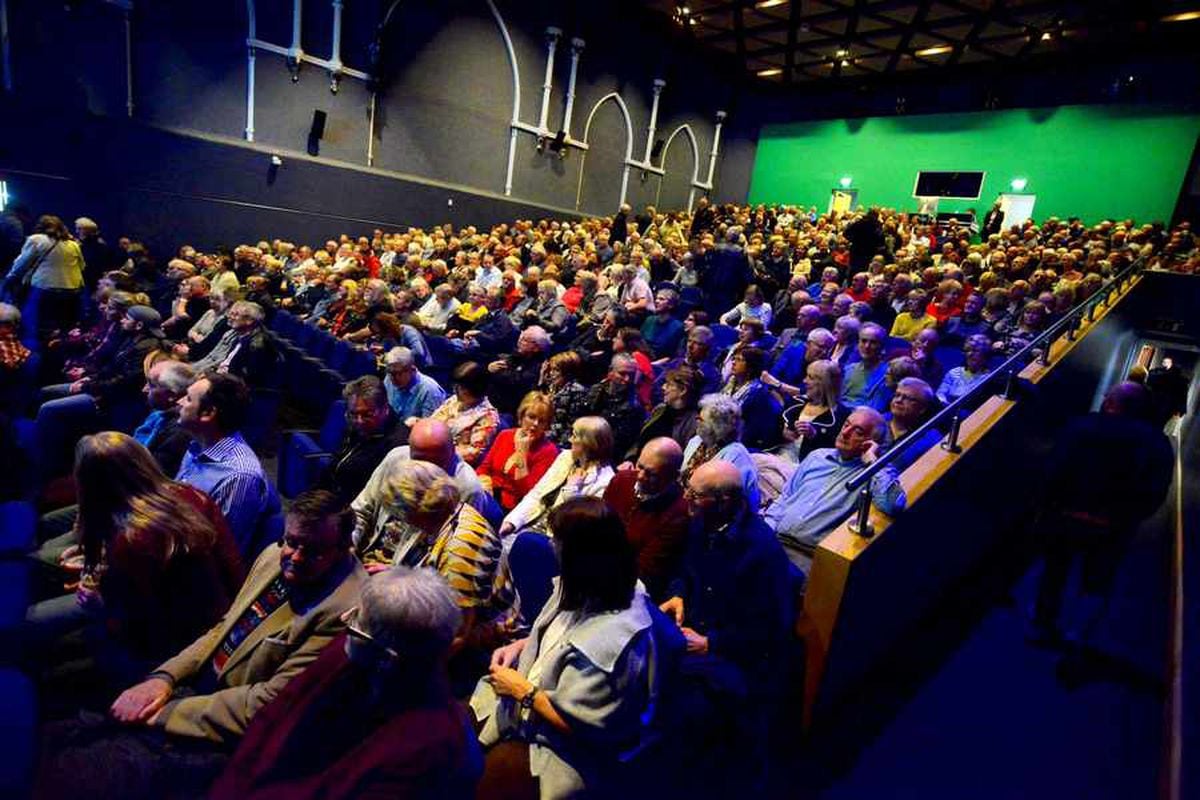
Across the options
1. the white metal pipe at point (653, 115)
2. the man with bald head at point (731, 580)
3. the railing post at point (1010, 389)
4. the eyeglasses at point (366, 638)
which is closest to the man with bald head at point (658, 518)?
the man with bald head at point (731, 580)

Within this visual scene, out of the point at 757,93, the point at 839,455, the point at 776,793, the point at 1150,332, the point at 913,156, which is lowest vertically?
the point at 776,793

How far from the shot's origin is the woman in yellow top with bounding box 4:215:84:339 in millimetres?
6016

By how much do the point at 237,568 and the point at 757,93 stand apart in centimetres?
1851

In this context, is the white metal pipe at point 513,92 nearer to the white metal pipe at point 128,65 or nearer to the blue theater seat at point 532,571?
the white metal pipe at point 128,65

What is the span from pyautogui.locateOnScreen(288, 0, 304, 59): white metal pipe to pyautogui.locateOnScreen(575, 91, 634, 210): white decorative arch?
18.8 feet

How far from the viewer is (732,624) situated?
5.98 feet

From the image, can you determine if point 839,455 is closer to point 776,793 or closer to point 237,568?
point 776,793

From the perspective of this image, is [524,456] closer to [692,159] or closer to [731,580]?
[731,580]

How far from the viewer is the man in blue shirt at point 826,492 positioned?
7.95 feet

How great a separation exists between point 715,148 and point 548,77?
5.93 metres

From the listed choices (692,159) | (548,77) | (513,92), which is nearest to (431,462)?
(513,92)

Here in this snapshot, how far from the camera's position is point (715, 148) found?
661 inches

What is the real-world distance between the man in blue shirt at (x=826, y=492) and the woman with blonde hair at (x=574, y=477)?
757 mm

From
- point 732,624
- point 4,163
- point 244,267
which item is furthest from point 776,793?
point 4,163
